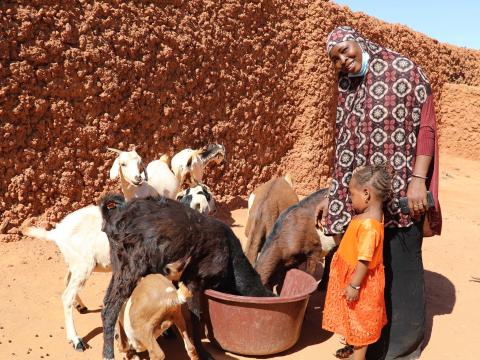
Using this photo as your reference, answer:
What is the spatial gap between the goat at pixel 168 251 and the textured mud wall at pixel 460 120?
41.2 feet

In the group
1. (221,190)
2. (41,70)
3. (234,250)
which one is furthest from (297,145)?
(234,250)

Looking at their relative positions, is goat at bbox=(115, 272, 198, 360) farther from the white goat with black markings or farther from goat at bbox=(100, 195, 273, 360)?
the white goat with black markings

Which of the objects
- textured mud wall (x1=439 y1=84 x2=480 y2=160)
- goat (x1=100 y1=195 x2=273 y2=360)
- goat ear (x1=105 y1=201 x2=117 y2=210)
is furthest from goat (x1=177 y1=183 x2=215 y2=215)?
textured mud wall (x1=439 y1=84 x2=480 y2=160)

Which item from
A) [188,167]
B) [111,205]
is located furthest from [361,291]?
[188,167]

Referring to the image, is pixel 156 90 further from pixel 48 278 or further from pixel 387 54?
pixel 387 54

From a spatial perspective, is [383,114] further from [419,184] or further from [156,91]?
[156,91]

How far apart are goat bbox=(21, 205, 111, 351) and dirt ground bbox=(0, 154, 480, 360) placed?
261 millimetres

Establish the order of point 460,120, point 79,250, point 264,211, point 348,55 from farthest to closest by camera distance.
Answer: point 460,120
point 264,211
point 79,250
point 348,55

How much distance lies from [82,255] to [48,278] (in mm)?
1496

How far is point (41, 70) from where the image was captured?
19.6 feet

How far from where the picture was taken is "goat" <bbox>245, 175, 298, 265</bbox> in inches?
205

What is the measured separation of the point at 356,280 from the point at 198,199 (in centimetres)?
291

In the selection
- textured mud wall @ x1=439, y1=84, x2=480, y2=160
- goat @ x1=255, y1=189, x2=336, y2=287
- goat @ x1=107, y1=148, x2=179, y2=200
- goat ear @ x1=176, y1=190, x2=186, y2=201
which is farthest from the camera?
textured mud wall @ x1=439, y1=84, x2=480, y2=160

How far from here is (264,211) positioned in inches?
215
